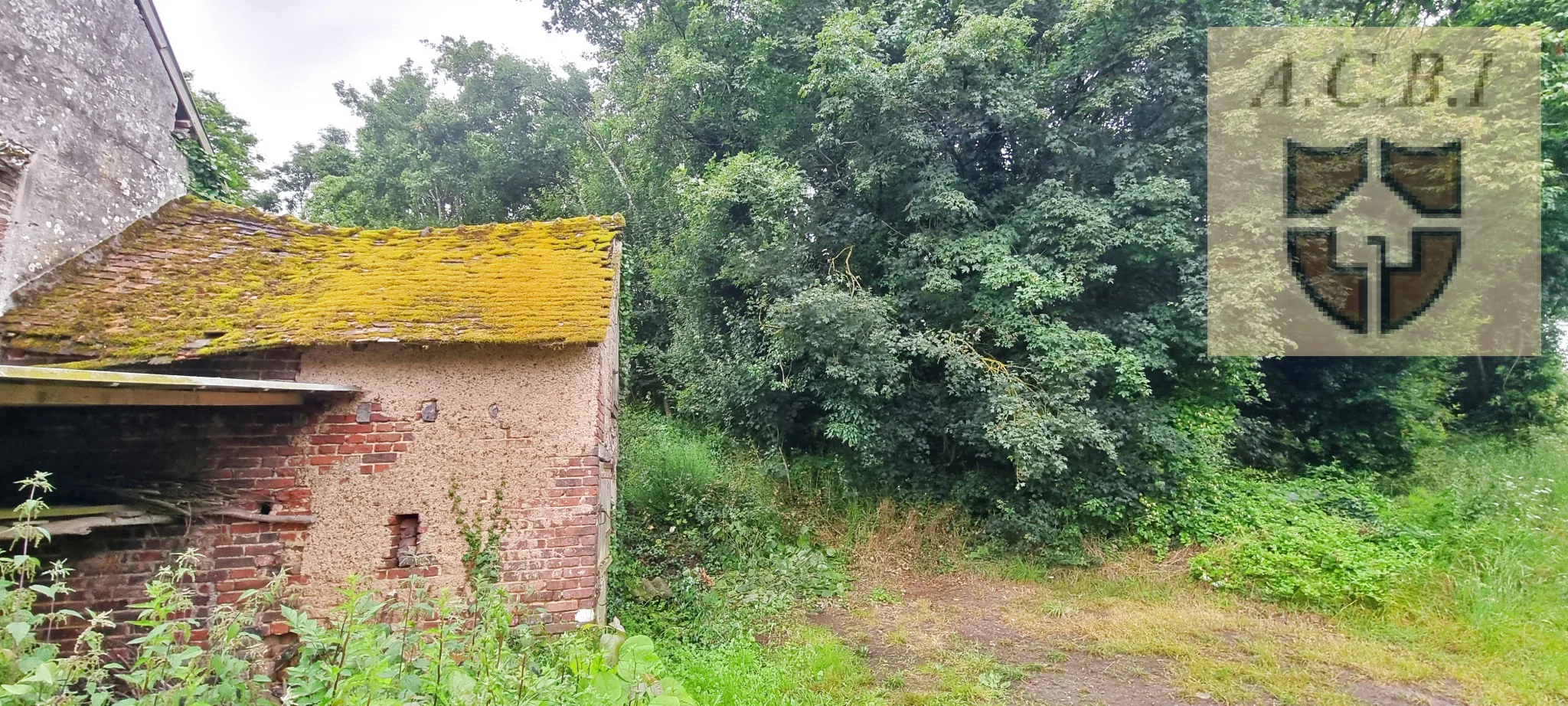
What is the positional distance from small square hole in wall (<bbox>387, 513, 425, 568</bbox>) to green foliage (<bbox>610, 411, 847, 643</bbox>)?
2185mm

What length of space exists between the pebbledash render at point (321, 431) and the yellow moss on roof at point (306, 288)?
0.02 meters

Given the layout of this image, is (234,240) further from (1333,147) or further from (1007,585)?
(1333,147)

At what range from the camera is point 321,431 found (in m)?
4.20

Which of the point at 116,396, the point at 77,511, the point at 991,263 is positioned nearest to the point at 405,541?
the point at 77,511

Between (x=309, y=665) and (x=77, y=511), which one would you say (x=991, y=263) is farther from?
(x=77, y=511)

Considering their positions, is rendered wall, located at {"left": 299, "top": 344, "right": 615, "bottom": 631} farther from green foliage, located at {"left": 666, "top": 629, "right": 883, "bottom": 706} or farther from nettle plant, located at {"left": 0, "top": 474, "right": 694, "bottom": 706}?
green foliage, located at {"left": 666, "top": 629, "right": 883, "bottom": 706}

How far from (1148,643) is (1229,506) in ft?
12.1

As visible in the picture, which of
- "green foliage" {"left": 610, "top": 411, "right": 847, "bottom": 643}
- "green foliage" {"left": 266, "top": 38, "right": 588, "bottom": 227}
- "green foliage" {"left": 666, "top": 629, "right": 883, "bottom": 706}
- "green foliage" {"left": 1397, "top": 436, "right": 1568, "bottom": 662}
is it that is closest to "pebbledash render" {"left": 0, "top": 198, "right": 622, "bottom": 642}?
"green foliage" {"left": 666, "top": 629, "right": 883, "bottom": 706}

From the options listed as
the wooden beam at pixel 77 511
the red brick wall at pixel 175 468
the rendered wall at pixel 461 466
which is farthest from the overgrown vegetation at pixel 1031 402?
the wooden beam at pixel 77 511

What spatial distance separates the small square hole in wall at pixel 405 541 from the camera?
4227 millimetres

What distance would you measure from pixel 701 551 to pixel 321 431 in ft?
14.8

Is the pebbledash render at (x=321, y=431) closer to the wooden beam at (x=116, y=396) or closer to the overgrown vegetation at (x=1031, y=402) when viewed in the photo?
the wooden beam at (x=116, y=396)

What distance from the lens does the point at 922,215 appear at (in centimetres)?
920

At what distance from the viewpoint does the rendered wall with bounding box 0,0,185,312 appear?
449 centimetres
